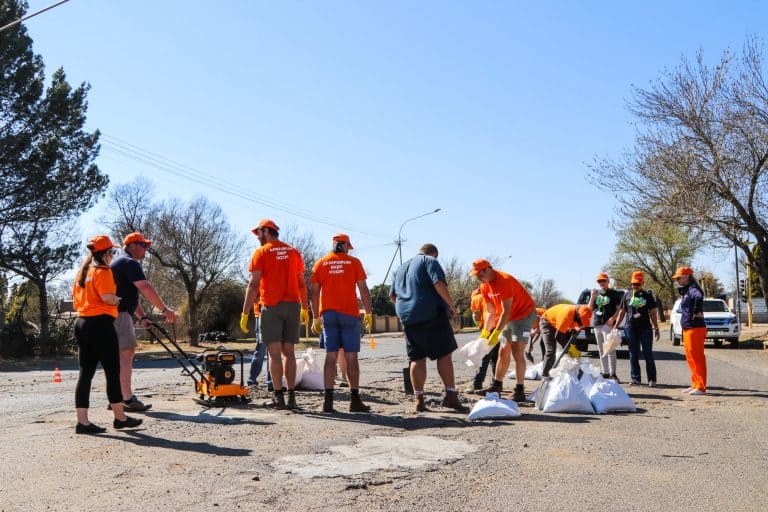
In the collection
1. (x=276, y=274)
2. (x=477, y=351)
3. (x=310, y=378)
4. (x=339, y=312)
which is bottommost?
(x=310, y=378)

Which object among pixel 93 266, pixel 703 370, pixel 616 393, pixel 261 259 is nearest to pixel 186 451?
pixel 93 266

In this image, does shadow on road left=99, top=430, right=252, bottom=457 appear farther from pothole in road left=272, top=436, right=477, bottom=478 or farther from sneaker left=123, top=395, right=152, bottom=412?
sneaker left=123, top=395, right=152, bottom=412

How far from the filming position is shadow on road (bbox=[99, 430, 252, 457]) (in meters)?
5.92

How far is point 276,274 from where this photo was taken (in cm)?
856

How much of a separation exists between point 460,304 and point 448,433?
246ft

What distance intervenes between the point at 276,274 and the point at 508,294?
2.85 meters

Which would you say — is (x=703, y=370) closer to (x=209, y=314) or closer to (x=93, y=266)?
(x=93, y=266)

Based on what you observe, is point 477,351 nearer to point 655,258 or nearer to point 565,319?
point 565,319

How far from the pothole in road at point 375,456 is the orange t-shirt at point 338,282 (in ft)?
7.03

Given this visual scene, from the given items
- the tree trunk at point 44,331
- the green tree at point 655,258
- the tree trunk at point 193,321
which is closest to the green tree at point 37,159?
the tree trunk at point 44,331

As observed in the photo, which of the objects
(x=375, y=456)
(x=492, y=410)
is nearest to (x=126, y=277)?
(x=375, y=456)

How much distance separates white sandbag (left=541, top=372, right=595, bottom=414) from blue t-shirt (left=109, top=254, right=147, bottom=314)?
4639mm

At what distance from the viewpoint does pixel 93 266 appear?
695cm

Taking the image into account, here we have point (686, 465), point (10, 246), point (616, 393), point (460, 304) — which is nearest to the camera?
point (686, 465)
